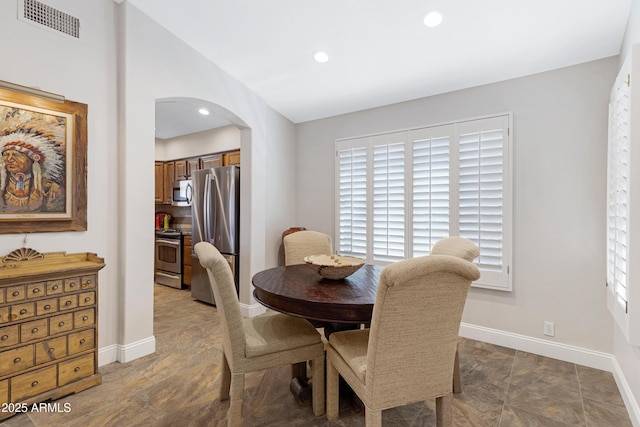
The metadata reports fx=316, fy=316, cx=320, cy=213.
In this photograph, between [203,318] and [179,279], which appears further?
[179,279]

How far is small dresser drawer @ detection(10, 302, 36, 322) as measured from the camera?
74.7 inches

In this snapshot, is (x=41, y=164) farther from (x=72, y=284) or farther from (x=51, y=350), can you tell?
(x=51, y=350)

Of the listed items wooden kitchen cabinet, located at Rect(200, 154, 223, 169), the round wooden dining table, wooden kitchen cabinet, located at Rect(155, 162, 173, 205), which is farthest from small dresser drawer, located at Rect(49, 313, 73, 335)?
wooden kitchen cabinet, located at Rect(155, 162, 173, 205)

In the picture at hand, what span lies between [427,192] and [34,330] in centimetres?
337

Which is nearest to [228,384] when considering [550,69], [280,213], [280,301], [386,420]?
[280,301]

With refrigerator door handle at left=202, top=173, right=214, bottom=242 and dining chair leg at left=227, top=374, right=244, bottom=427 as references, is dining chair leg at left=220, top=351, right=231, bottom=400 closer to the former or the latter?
dining chair leg at left=227, top=374, right=244, bottom=427

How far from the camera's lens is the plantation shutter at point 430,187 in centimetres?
324

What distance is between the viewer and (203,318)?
3.75 metres

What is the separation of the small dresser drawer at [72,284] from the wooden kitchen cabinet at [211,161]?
311 centimetres

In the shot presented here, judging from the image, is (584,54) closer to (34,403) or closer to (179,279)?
(34,403)

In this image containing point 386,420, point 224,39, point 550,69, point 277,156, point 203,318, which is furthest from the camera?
point 277,156

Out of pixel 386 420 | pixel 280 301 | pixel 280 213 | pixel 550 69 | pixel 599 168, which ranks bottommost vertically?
pixel 386 420

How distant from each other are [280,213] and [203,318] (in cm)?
161

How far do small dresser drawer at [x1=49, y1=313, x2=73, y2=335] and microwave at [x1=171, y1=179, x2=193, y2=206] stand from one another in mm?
3398
